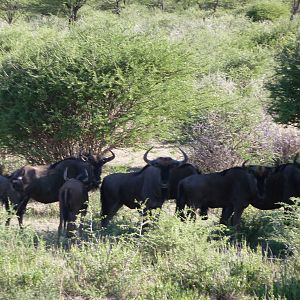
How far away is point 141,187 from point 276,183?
228 centimetres

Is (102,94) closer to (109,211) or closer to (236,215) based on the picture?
(109,211)

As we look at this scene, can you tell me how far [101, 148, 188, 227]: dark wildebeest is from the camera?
34.0 ft

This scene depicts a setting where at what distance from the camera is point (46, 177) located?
37.1ft

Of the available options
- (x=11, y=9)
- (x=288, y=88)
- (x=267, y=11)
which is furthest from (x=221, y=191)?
(x=11, y=9)

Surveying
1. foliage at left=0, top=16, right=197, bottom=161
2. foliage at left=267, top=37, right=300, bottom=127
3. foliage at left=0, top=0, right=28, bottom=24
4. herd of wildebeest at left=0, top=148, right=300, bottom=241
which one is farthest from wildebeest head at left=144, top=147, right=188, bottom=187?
foliage at left=0, top=0, right=28, bottom=24

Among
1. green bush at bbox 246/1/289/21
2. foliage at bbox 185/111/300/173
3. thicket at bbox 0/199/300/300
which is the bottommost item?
thicket at bbox 0/199/300/300

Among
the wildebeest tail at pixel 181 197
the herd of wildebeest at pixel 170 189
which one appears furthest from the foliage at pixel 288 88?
the wildebeest tail at pixel 181 197

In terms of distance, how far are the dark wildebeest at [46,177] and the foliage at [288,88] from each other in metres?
3.64

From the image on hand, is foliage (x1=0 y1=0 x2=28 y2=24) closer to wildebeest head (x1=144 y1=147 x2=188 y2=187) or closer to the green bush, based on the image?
the green bush

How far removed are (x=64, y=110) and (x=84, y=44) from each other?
1.58 metres

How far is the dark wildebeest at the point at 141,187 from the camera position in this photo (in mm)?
10375

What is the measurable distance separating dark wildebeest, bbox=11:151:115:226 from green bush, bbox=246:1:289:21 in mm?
41870

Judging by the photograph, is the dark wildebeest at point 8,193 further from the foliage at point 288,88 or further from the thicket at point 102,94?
the foliage at point 288,88

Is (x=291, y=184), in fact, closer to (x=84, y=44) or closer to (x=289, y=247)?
(x=289, y=247)
